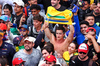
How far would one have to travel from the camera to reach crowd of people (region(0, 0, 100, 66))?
309 inches

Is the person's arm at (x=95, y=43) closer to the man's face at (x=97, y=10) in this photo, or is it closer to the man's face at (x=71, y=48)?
the man's face at (x=71, y=48)

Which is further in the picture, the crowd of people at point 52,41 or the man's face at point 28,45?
the man's face at point 28,45

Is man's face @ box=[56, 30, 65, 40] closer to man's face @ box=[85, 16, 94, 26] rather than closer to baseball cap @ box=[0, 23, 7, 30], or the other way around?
man's face @ box=[85, 16, 94, 26]

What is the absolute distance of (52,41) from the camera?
9.11 metres

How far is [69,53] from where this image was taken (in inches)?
342

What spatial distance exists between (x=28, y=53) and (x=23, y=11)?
10.1ft

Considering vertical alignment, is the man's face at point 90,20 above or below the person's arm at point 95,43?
above

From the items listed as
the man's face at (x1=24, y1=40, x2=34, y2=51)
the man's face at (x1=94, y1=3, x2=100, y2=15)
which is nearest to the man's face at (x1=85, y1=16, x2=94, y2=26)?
the man's face at (x1=94, y1=3, x2=100, y2=15)

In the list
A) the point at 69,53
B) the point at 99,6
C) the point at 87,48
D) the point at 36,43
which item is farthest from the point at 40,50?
the point at 99,6

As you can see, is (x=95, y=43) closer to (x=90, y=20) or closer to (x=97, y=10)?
(x=90, y=20)

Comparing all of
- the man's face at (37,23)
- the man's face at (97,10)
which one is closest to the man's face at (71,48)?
the man's face at (37,23)

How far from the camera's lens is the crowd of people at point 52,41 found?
7.84 meters

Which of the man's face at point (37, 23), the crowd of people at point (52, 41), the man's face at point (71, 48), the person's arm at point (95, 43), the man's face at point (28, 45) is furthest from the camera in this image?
the man's face at point (37, 23)

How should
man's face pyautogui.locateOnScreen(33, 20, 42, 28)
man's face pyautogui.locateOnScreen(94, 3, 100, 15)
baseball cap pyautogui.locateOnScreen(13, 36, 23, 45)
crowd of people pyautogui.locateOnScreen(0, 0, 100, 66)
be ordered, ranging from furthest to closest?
man's face pyautogui.locateOnScreen(94, 3, 100, 15)
man's face pyautogui.locateOnScreen(33, 20, 42, 28)
baseball cap pyautogui.locateOnScreen(13, 36, 23, 45)
crowd of people pyautogui.locateOnScreen(0, 0, 100, 66)
